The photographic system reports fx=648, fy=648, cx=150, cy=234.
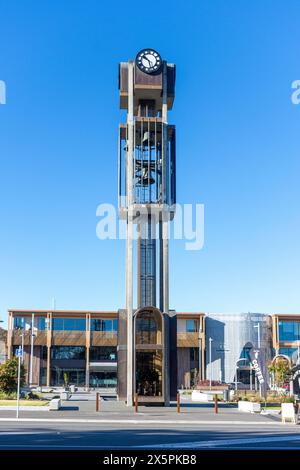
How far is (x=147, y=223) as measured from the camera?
49969mm

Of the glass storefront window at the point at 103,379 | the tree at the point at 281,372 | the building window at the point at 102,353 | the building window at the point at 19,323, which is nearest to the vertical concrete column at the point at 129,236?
the tree at the point at 281,372

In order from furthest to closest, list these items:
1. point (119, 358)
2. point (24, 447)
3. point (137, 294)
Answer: point (137, 294)
point (119, 358)
point (24, 447)

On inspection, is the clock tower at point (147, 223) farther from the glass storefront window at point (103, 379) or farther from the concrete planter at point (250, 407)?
the glass storefront window at point (103, 379)

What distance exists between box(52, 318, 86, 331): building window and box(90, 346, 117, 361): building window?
360 cm

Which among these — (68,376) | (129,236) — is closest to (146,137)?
(129,236)

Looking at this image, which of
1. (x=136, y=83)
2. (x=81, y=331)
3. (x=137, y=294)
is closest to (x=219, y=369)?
(x=81, y=331)

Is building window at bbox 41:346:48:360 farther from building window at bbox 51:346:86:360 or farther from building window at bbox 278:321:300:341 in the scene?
building window at bbox 278:321:300:341

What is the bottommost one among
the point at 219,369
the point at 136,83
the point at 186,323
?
the point at 219,369

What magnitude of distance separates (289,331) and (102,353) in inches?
1136

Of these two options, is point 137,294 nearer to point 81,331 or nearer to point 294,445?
point 294,445

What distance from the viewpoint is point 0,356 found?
102 m

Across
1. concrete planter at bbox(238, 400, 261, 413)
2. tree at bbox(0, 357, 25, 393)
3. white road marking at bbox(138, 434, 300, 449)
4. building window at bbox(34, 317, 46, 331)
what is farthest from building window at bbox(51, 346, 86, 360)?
white road marking at bbox(138, 434, 300, 449)
